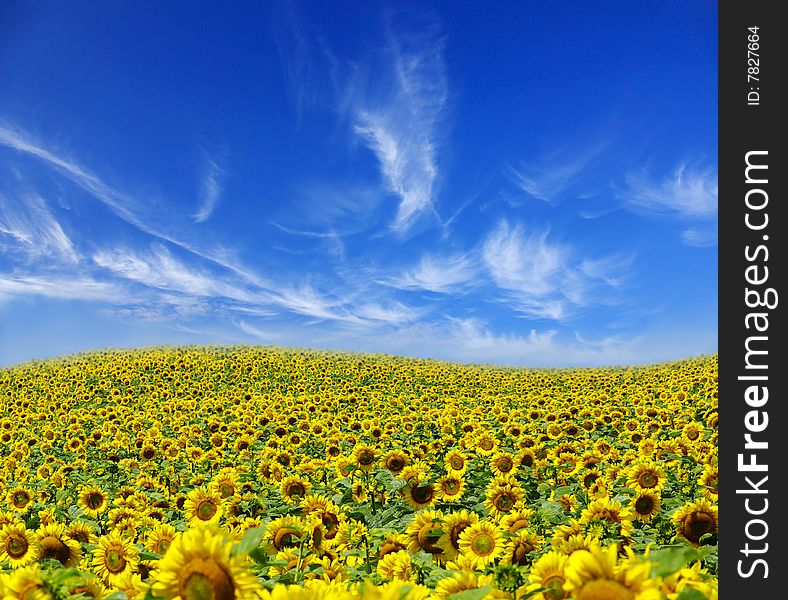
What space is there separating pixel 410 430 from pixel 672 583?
11.0m

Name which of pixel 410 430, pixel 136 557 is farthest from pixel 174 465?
pixel 136 557

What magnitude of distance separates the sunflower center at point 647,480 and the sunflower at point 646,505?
2.00ft

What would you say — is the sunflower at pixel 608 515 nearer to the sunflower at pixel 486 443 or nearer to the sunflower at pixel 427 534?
the sunflower at pixel 427 534

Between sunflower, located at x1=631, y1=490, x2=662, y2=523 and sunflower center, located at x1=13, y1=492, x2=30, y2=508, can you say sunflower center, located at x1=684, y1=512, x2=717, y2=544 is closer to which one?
sunflower, located at x1=631, y1=490, x2=662, y2=523

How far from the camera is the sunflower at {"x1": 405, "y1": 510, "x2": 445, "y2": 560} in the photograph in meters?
4.66

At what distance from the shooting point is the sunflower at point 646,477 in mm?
6434

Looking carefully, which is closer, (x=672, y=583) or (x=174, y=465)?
(x=672, y=583)

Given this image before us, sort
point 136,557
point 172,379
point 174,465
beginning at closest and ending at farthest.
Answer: point 136,557, point 174,465, point 172,379

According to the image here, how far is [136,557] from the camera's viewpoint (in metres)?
5.10

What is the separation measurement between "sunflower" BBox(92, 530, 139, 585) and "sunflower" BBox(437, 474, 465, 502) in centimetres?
342

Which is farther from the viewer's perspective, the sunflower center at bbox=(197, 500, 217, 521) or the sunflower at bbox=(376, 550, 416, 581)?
the sunflower center at bbox=(197, 500, 217, 521)

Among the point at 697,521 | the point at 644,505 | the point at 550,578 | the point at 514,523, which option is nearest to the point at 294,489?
the point at 514,523

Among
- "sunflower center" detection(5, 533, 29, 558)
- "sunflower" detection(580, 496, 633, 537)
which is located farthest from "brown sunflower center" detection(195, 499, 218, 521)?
"sunflower" detection(580, 496, 633, 537)
